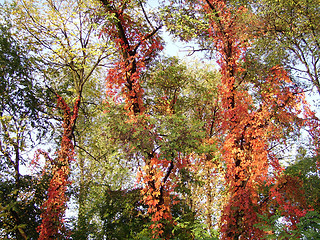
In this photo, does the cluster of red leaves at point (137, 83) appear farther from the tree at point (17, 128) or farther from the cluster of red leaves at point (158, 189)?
the tree at point (17, 128)

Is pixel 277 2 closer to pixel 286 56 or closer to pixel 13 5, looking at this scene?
pixel 286 56

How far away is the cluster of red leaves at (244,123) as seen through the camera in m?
9.59

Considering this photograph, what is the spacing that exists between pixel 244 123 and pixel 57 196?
24.2 feet

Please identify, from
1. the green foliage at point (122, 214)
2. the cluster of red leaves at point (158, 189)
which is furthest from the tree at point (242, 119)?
the green foliage at point (122, 214)

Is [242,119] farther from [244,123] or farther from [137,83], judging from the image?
[137,83]

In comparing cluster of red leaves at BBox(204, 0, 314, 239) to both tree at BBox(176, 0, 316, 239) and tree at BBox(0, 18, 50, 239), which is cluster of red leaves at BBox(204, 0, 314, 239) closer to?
tree at BBox(176, 0, 316, 239)

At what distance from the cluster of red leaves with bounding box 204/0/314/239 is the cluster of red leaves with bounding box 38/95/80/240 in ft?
19.5

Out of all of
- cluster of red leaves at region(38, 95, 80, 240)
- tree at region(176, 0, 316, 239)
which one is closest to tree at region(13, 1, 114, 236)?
cluster of red leaves at region(38, 95, 80, 240)

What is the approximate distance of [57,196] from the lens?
10.0 metres

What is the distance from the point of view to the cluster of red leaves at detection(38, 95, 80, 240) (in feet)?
31.8

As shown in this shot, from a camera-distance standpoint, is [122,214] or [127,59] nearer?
[127,59]

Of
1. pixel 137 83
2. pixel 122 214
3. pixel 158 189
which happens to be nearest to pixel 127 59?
pixel 137 83

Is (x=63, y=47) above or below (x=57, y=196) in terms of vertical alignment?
above

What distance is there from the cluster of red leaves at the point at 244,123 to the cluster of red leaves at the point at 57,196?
5.94m
